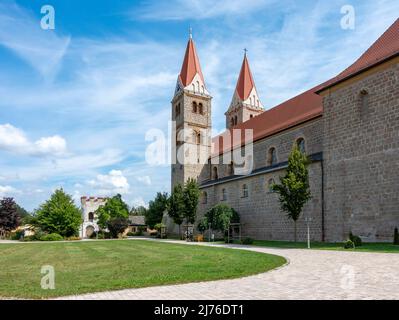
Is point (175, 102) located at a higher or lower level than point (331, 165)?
higher

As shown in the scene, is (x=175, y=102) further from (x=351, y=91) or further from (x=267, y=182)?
(x=351, y=91)

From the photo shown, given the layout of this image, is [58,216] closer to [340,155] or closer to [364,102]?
[340,155]

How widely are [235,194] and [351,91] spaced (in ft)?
54.6

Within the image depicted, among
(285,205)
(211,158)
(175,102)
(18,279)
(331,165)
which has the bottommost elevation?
(18,279)

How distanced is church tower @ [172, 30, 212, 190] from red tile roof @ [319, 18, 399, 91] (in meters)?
25.9

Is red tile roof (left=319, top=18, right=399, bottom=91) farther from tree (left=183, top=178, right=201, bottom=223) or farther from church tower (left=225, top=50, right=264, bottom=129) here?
church tower (left=225, top=50, right=264, bottom=129)

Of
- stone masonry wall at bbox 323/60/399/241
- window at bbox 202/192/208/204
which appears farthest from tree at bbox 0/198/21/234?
stone masonry wall at bbox 323/60/399/241

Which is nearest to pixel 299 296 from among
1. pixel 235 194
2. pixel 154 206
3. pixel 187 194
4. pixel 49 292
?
pixel 49 292

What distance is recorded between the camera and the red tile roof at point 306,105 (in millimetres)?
21922

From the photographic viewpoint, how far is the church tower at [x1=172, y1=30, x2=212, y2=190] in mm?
48500

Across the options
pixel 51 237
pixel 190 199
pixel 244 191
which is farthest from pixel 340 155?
pixel 51 237

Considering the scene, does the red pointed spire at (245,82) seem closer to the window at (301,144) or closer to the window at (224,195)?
the window at (224,195)

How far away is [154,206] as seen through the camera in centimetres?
6006

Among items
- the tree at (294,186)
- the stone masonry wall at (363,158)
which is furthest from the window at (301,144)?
the tree at (294,186)
